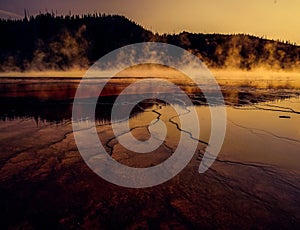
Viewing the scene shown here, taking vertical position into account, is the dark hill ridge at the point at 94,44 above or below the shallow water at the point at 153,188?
above

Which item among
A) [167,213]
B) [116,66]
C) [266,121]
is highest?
[116,66]

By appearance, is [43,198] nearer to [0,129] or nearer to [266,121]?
[0,129]

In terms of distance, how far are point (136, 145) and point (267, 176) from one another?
2.79 meters

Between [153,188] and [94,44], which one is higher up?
[94,44]

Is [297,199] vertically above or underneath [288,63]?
underneath

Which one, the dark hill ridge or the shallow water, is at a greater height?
the dark hill ridge

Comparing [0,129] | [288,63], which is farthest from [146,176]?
[288,63]

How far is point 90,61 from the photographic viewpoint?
7381cm

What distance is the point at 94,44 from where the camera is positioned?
7781 cm

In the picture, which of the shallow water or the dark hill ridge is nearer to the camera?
the shallow water

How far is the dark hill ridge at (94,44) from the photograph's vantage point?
68.8 metres

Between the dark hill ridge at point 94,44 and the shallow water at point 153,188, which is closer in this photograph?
the shallow water at point 153,188

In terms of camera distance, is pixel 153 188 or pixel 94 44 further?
pixel 94 44

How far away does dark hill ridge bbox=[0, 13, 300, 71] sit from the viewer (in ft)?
226
